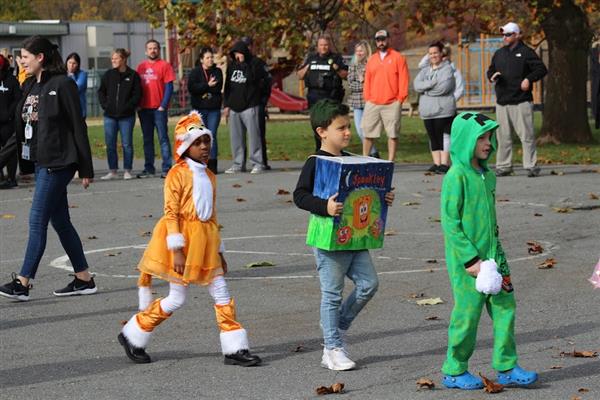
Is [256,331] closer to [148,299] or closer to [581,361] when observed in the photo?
[148,299]

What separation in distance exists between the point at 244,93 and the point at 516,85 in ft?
13.7

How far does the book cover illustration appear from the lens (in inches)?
295

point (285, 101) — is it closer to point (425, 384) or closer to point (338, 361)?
point (338, 361)

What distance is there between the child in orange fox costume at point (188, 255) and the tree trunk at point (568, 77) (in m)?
18.0

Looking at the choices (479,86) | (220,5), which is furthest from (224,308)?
(479,86)

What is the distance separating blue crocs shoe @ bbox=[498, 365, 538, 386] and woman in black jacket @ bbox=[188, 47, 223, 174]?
517 inches

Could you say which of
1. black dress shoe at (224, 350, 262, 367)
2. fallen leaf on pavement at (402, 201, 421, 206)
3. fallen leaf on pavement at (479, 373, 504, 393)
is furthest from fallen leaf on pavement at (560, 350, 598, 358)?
fallen leaf on pavement at (402, 201, 421, 206)

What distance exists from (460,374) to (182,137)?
2.23 metres

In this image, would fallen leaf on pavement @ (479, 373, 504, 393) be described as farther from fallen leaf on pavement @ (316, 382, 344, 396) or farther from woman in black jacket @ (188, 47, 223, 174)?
woman in black jacket @ (188, 47, 223, 174)

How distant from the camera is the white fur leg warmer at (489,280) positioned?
6.82 meters

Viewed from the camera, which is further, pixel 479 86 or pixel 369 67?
pixel 479 86

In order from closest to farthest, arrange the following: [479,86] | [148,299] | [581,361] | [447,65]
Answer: [581,361]
[148,299]
[447,65]
[479,86]

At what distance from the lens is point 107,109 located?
20.0 metres

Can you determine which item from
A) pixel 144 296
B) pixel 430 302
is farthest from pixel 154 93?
pixel 144 296
